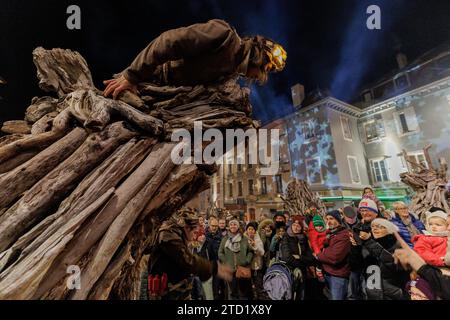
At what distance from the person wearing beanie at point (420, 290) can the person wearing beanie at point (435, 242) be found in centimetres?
21

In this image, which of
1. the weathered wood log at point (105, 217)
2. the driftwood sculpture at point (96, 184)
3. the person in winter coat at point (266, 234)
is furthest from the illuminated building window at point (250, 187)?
the weathered wood log at point (105, 217)

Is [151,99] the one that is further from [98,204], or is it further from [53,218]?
[53,218]

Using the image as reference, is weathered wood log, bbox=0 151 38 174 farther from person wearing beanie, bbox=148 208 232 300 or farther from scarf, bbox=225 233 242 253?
scarf, bbox=225 233 242 253

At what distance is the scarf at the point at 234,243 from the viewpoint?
3.39 metres

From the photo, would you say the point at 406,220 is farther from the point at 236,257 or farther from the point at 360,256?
the point at 236,257

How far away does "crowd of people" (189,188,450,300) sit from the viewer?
212cm

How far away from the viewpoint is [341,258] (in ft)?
8.44

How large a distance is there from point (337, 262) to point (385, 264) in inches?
19.6

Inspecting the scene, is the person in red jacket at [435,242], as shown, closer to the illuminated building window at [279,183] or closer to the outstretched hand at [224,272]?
the outstretched hand at [224,272]

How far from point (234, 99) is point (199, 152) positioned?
522mm

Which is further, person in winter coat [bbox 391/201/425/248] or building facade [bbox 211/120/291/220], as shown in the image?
building facade [bbox 211/120/291/220]

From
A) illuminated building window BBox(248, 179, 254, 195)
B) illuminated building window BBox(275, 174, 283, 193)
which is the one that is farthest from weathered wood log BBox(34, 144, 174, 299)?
illuminated building window BBox(248, 179, 254, 195)

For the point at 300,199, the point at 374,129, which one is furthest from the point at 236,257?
the point at 374,129

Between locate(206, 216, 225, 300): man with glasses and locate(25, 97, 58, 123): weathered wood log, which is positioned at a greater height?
locate(25, 97, 58, 123): weathered wood log
